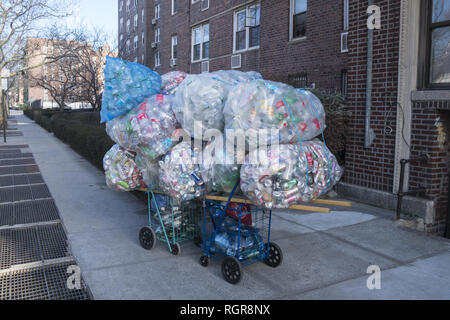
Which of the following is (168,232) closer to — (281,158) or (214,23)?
(281,158)

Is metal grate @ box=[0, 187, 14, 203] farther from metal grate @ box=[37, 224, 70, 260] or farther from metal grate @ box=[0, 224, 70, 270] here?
metal grate @ box=[37, 224, 70, 260]

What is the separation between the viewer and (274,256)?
430cm

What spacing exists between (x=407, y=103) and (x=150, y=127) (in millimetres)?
3890

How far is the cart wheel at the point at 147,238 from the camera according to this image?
15.6ft

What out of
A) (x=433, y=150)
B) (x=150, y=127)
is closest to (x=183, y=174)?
(x=150, y=127)

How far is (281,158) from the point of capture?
3.38 m

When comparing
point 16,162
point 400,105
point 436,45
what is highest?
point 436,45

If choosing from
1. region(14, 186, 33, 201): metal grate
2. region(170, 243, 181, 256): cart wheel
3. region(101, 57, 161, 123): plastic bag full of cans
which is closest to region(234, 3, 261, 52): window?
Answer: region(14, 186, 33, 201): metal grate

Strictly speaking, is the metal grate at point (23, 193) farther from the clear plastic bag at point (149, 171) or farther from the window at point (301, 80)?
the window at point (301, 80)

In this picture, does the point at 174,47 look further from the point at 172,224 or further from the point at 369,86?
the point at 172,224

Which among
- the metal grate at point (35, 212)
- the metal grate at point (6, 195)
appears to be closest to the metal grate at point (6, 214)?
the metal grate at point (35, 212)

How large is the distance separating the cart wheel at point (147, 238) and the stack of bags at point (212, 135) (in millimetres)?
554

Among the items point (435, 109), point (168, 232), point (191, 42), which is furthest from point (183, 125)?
point (191, 42)

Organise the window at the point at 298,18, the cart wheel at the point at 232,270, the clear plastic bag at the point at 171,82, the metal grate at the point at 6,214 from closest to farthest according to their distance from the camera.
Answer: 1. the cart wheel at the point at 232,270
2. the clear plastic bag at the point at 171,82
3. the metal grate at the point at 6,214
4. the window at the point at 298,18
